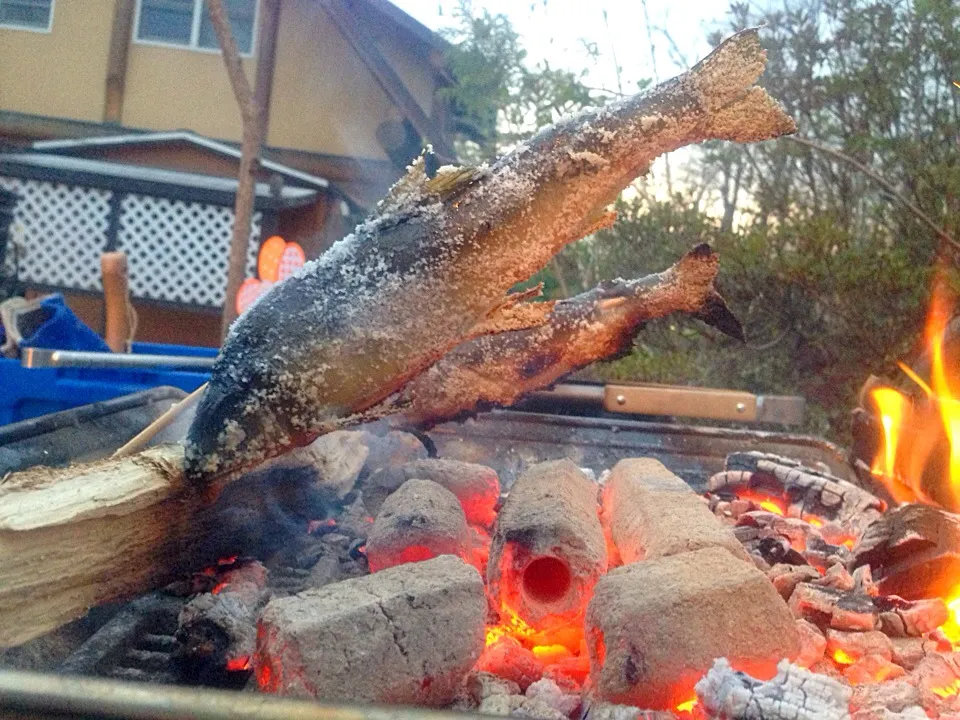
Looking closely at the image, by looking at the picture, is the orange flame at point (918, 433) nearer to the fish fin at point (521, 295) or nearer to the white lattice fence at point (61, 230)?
the fish fin at point (521, 295)

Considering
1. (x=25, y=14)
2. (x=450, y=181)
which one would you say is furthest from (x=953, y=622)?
(x=25, y=14)

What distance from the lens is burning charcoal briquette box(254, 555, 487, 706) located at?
3.76ft

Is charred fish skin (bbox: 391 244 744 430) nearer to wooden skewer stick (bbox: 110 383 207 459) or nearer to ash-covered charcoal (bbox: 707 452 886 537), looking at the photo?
wooden skewer stick (bbox: 110 383 207 459)

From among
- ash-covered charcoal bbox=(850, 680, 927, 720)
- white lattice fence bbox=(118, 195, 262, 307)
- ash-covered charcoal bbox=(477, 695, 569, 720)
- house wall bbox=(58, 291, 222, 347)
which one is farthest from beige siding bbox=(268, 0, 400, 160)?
ash-covered charcoal bbox=(850, 680, 927, 720)

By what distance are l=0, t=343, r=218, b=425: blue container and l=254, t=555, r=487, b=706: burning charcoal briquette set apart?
5.97ft

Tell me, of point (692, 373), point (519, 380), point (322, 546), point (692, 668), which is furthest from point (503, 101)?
point (692, 668)

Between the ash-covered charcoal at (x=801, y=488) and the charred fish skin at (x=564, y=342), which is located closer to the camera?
the charred fish skin at (x=564, y=342)

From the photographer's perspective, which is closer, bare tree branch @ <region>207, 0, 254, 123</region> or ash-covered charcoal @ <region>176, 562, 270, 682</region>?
ash-covered charcoal @ <region>176, 562, 270, 682</region>

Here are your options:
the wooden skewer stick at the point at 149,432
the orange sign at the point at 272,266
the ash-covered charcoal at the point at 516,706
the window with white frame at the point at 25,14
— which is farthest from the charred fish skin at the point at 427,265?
the window with white frame at the point at 25,14

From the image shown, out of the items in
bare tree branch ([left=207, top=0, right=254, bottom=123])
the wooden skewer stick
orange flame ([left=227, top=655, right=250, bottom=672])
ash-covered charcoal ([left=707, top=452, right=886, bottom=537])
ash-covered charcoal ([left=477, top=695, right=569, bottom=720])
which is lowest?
orange flame ([left=227, top=655, right=250, bottom=672])

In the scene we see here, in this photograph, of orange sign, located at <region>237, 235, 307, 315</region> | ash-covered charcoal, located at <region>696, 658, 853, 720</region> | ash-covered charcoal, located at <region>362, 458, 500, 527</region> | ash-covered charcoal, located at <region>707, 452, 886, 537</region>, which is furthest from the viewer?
orange sign, located at <region>237, 235, 307, 315</region>

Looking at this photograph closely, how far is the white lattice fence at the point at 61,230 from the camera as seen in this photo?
6801 millimetres

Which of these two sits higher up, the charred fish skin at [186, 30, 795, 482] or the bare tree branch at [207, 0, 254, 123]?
the bare tree branch at [207, 0, 254, 123]

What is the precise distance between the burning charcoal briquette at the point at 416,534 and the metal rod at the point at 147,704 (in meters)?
1.01
